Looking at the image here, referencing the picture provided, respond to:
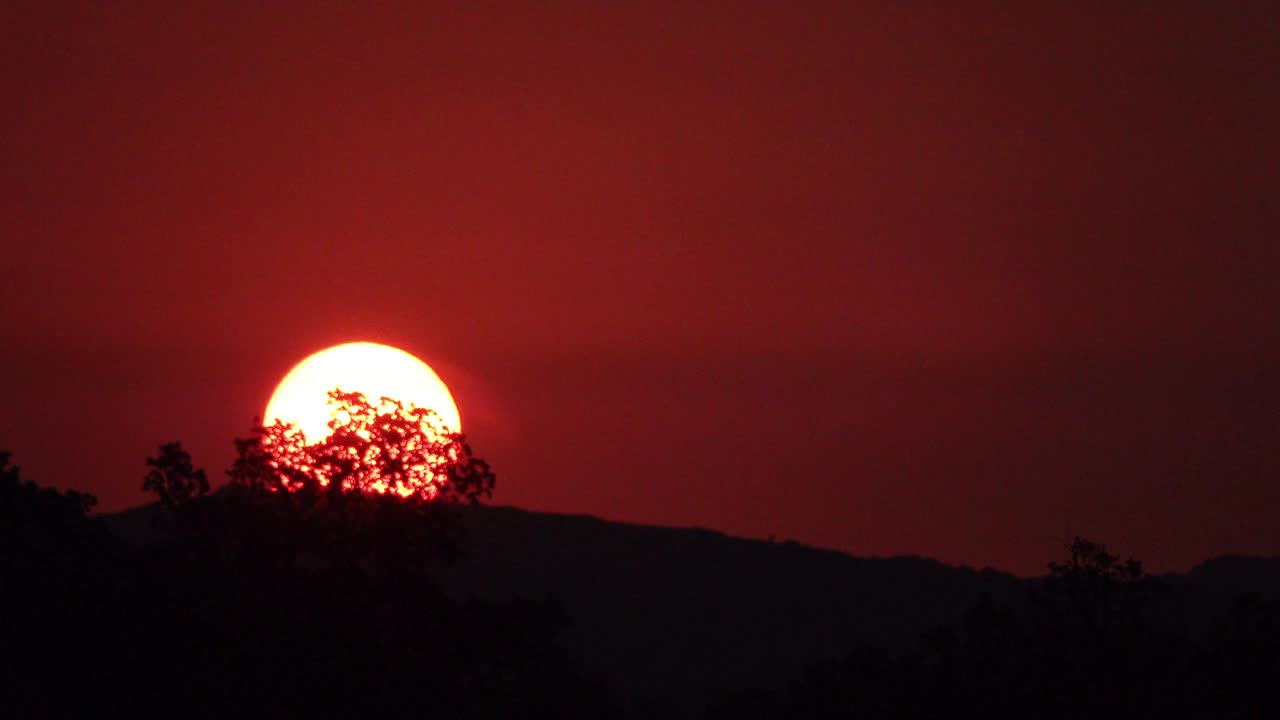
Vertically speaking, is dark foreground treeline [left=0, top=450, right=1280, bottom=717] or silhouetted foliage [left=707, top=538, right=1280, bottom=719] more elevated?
silhouetted foliage [left=707, top=538, right=1280, bottom=719]

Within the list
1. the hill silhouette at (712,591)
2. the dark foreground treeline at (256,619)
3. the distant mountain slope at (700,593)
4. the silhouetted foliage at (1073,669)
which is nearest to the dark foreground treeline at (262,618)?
the dark foreground treeline at (256,619)

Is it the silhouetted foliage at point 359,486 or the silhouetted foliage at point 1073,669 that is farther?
the silhouetted foliage at point 1073,669

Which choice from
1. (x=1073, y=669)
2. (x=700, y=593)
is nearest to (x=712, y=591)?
(x=700, y=593)

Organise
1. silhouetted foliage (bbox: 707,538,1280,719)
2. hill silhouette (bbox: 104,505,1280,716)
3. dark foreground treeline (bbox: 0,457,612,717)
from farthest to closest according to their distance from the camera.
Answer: hill silhouette (bbox: 104,505,1280,716), silhouetted foliage (bbox: 707,538,1280,719), dark foreground treeline (bbox: 0,457,612,717)

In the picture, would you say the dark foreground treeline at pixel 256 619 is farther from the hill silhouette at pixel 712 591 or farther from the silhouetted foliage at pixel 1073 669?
the hill silhouette at pixel 712 591

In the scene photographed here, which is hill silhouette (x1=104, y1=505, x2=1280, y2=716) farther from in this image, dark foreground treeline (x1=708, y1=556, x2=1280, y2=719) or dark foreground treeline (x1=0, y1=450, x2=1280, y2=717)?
dark foreground treeline (x1=0, y1=450, x2=1280, y2=717)

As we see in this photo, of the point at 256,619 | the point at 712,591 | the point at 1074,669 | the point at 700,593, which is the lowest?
the point at 256,619

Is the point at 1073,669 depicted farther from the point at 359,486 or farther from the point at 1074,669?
the point at 359,486

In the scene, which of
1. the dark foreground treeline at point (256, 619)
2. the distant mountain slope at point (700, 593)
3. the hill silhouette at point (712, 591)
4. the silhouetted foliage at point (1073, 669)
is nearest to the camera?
the dark foreground treeline at point (256, 619)

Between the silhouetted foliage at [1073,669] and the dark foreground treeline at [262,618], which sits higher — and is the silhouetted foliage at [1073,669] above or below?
above

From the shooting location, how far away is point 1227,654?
169ft

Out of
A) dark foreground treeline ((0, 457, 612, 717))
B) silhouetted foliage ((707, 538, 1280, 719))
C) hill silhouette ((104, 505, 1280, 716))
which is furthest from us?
hill silhouette ((104, 505, 1280, 716))

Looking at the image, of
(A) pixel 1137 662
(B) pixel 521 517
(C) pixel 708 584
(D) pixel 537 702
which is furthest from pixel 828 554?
(D) pixel 537 702

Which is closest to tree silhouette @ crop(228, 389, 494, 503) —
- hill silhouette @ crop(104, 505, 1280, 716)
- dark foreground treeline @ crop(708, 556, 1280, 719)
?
dark foreground treeline @ crop(708, 556, 1280, 719)
